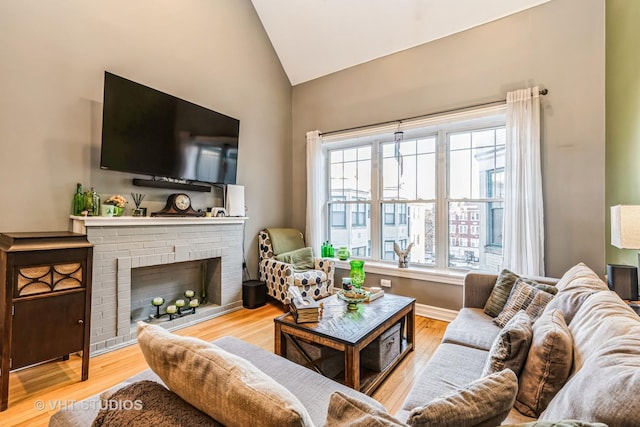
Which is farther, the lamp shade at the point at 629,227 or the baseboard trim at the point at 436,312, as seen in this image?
the baseboard trim at the point at 436,312

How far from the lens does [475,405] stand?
74 cm

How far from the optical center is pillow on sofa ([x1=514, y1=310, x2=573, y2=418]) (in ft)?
3.46

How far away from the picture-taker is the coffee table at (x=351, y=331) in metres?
1.82

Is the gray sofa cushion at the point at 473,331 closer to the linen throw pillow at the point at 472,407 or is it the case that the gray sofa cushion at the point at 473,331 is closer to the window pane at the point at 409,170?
the linen throw pillow at the point at 472,407

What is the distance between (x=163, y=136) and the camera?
2.91 metres

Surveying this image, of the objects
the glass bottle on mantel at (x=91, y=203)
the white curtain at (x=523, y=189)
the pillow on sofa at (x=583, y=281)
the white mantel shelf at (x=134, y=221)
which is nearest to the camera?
the pillow on sofa at (x=583, y=281)

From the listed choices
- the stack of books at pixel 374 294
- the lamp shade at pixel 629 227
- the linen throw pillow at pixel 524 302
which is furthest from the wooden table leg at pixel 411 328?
the lamp shade at pixel 629 227

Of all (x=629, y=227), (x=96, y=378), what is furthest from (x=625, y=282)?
(x=96, y=378)

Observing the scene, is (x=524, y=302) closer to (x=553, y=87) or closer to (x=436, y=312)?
(x=436, y=312)

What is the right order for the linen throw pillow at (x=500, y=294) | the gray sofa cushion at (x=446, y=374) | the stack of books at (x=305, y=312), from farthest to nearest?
the linen throw pillow at (x=500, y=294) < the stack of books at (x=305, y=312) < the gray sofa cushion at (x=446, y=374)

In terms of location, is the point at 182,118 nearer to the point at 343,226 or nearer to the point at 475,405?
the point at 343,226

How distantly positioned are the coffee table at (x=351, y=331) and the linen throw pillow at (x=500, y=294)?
590 mm

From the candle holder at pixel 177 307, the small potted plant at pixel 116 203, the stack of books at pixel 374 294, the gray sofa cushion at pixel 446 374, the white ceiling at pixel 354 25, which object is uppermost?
the white ceiling at pixel 354 25

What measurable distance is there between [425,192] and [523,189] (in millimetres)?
1065
